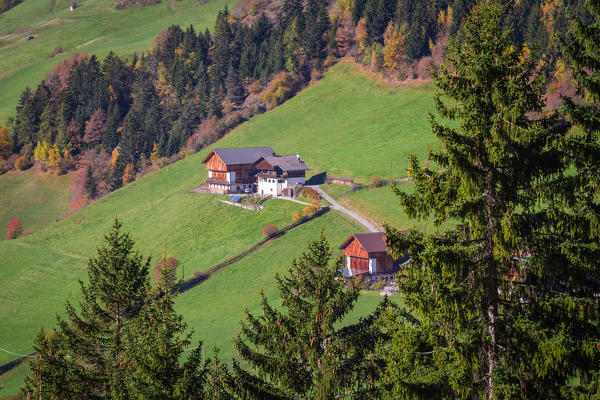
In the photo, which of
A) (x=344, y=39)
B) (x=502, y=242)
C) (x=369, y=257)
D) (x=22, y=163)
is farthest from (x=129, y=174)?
(x=502, y=242)

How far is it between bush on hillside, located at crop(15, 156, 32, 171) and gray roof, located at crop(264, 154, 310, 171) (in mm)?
102533

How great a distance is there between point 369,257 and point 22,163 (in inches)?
5549

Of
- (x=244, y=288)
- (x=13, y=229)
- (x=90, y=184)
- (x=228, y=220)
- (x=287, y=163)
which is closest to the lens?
(x=244, y=288)

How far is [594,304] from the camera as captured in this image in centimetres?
1256

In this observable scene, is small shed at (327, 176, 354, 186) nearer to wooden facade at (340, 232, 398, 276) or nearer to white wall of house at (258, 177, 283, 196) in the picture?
white wall of house at (258, 177, 283, 196)

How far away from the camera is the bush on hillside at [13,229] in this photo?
424ft

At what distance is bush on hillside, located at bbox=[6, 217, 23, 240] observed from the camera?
12925 centimetres

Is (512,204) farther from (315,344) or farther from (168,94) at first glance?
(168,94)

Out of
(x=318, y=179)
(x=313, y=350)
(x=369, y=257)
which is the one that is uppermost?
(x=313, y=350)

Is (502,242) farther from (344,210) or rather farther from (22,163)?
(22,163)

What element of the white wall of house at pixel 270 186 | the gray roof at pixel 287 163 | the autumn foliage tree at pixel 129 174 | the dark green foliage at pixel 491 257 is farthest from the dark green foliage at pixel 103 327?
the autumn foliage tree at pixel 129 174

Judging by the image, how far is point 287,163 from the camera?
331 ft

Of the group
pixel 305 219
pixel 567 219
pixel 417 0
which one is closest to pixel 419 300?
pixel 567 219

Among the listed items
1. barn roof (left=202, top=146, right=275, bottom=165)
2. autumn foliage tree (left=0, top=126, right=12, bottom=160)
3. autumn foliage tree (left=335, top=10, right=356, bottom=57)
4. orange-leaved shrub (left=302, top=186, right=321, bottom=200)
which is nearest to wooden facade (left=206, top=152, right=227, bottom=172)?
barn roof (left=202, top=146, right=275, bottom=165)
